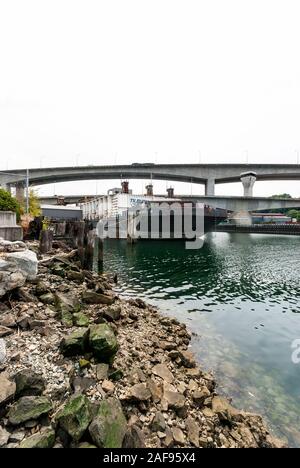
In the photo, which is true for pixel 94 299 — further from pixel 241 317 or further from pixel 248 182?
pixel 248 182

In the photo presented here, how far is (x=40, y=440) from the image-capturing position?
285 cm

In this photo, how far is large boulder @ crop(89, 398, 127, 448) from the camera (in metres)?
3.04

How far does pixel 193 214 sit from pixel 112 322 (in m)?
25.2

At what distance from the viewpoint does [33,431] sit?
10.1 feet

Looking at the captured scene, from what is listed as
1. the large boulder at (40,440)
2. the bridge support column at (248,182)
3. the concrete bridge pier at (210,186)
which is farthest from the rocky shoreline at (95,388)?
the bridge support column at (248,182)

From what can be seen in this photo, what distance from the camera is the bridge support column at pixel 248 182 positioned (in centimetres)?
4872

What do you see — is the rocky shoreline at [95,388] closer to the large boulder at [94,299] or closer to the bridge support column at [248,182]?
the large boulder at [94,299]

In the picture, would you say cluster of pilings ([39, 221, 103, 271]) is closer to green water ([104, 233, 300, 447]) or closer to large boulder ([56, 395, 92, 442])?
green water ([104, 233, 300, 447])

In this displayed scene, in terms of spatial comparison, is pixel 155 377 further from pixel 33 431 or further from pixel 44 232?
pixel 44 232

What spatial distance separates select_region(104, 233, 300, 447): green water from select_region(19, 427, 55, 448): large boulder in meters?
3.98

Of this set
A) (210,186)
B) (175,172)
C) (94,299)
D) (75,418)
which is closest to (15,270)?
(94,299)

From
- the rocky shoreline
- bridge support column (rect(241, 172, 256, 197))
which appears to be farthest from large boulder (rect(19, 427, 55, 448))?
→ bridge support column (rect(241, 172, 256, 197))

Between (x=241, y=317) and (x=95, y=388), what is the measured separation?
24.7 ft
